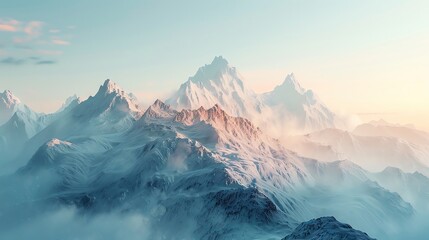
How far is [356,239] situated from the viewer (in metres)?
178

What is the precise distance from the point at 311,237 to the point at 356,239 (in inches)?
747

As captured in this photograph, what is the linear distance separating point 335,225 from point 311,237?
9.72 m

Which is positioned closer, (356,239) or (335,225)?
(356,239)

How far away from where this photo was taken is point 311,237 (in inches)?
7574

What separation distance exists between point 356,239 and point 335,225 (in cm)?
1307

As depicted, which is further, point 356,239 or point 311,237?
point 311,237
